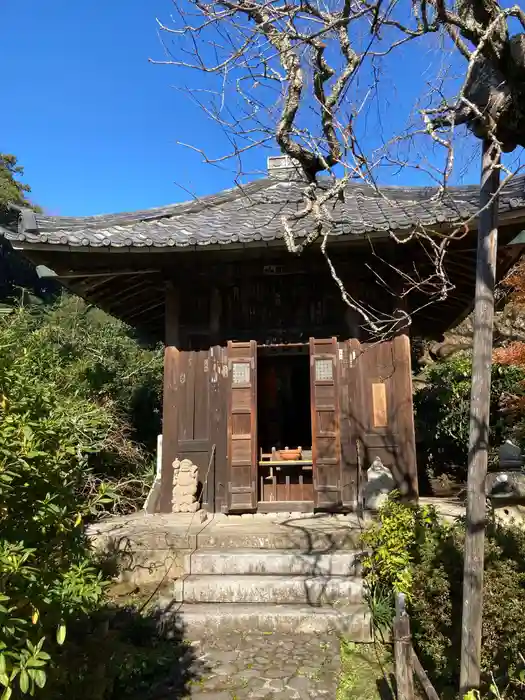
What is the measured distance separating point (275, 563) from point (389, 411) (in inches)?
109

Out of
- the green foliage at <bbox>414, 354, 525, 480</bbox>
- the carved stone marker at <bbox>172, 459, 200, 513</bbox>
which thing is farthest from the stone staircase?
the green foliage at <bbox>414, 354, 525, 480</bbox>

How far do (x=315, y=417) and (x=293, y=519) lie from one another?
4.45ft

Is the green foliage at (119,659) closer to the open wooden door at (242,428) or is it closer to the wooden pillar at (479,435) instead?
the wooden pillar at (479,435)

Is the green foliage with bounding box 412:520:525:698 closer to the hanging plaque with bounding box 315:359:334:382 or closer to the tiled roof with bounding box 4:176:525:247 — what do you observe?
the tiled roof with bounding box 4:176:525:247

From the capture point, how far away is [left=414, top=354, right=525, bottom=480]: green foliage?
9594 mm

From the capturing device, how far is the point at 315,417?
725 cm

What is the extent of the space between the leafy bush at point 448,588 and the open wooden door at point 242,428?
2467mm

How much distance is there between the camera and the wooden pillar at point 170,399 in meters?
7.32

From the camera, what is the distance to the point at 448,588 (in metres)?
3.93

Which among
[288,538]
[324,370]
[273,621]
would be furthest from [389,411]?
[273,621]

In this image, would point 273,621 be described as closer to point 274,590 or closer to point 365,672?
point 274,590

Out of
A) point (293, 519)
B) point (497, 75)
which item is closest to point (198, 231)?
point (293, 519)

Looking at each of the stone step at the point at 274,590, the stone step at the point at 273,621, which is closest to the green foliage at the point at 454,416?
the stone step at the point at 274,590

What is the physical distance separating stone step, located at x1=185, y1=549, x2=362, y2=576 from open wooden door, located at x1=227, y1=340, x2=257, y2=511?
1712 mm
